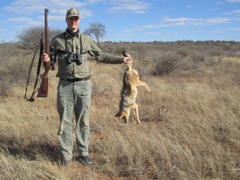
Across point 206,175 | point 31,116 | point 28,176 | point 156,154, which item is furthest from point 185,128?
point 31,116

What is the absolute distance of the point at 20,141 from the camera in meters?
5.69

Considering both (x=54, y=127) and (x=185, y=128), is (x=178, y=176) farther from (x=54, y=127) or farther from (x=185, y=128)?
(x=54, y=127)

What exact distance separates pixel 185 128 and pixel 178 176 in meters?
1.85

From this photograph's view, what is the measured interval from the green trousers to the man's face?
744 mm

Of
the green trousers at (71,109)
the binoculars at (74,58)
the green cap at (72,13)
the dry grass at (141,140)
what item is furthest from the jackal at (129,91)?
the green cap at (72,13)

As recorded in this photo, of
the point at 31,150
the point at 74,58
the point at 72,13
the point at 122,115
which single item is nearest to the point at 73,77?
the point at 74,58

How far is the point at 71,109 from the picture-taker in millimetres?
4480

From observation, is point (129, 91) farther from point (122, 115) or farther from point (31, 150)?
point (31, 150)

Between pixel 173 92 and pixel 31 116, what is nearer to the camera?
pixel 31 116

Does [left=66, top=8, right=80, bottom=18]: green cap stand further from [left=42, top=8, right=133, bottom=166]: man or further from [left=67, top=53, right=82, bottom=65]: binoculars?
[left=67, top=53, right=82, bottom=65]: binoculars

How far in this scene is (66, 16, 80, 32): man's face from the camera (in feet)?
13.8

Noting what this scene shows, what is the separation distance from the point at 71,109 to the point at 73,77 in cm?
49

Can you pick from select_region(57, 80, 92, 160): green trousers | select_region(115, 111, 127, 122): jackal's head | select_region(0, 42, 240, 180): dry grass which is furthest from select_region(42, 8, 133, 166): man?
select_region(115, 111, 127, 122): jackal's head

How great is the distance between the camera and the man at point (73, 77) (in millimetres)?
4254
